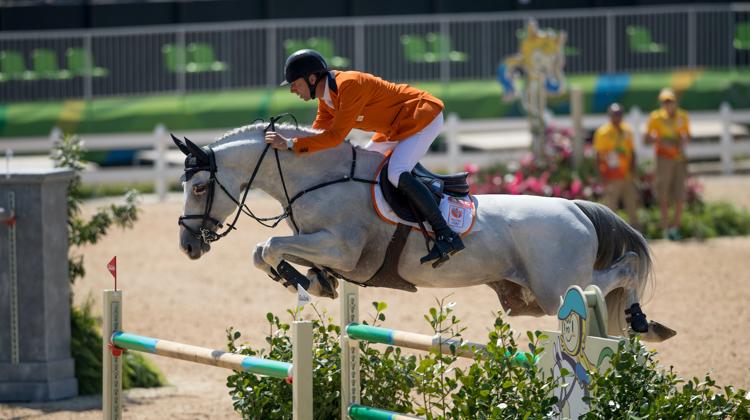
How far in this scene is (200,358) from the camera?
603 cm

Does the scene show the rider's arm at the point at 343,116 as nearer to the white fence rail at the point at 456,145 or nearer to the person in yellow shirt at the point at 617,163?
the person in yellow shirt at the point at 617,163

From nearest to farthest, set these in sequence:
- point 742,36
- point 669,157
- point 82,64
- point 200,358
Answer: point 200,358, point 669,157, point 82,64, point 742,36

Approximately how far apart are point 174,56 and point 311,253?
570 inches

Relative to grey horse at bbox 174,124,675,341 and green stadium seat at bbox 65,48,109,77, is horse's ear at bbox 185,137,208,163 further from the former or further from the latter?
green stadium seat at bbox 65,48,109,77

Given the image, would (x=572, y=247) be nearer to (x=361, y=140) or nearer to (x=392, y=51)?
(x=361, y=140)

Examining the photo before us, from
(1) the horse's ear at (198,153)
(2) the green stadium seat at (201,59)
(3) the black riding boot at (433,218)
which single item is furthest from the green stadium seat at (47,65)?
(3) the black riding boot at (433,218)

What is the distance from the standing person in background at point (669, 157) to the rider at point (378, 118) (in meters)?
8.78

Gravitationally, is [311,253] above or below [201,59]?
below

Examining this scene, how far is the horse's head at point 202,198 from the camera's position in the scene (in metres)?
6.61

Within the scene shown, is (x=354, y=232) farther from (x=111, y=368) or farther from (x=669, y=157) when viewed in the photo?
(x=669, y=157)

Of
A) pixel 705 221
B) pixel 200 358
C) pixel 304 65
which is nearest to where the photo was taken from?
pixel 200 358

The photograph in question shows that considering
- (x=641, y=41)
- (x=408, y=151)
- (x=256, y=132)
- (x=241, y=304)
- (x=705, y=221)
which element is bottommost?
(x=241, y=304)

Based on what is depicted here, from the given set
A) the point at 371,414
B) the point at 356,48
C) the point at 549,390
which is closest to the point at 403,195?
the point at 371,414

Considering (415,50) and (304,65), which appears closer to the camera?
(304,65)
